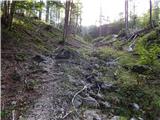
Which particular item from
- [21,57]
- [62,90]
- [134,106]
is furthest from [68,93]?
[21,57]

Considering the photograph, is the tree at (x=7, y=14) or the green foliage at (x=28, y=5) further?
the tree at (x=7, y=14)

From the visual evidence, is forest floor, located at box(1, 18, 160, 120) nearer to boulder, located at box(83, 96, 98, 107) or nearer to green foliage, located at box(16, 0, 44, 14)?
boulder, located at box(83, 96, 98, 107)

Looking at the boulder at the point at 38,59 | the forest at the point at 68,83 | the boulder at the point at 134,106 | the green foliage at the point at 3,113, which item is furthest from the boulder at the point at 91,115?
the boulder at the point at 38,59

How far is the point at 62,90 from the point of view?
9.38m

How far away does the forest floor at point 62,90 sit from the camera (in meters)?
7.80

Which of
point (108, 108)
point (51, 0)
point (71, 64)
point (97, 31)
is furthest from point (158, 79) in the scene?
point (97, 31)

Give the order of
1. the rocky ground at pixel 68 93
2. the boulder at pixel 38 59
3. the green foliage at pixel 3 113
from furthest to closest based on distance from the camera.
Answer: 1. the boulder at pixel 38 59
2. the rocky ground at pixel 68 93
3. the green foliage at pixel 3 113

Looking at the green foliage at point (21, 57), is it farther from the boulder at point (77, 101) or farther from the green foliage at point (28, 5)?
the boulder at point (77, 101)

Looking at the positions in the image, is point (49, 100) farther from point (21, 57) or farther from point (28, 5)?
point (28, 5)

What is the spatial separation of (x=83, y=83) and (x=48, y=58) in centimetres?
416

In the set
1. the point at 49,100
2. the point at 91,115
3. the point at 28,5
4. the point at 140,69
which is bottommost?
the point at 91,115

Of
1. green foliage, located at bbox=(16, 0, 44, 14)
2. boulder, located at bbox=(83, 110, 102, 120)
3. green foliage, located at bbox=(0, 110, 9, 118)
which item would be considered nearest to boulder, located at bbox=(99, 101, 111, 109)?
boulder, located at bbox=(83, 110, 102, 120)

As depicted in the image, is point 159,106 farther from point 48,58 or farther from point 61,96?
point 48,58

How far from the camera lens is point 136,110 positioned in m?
8.70
